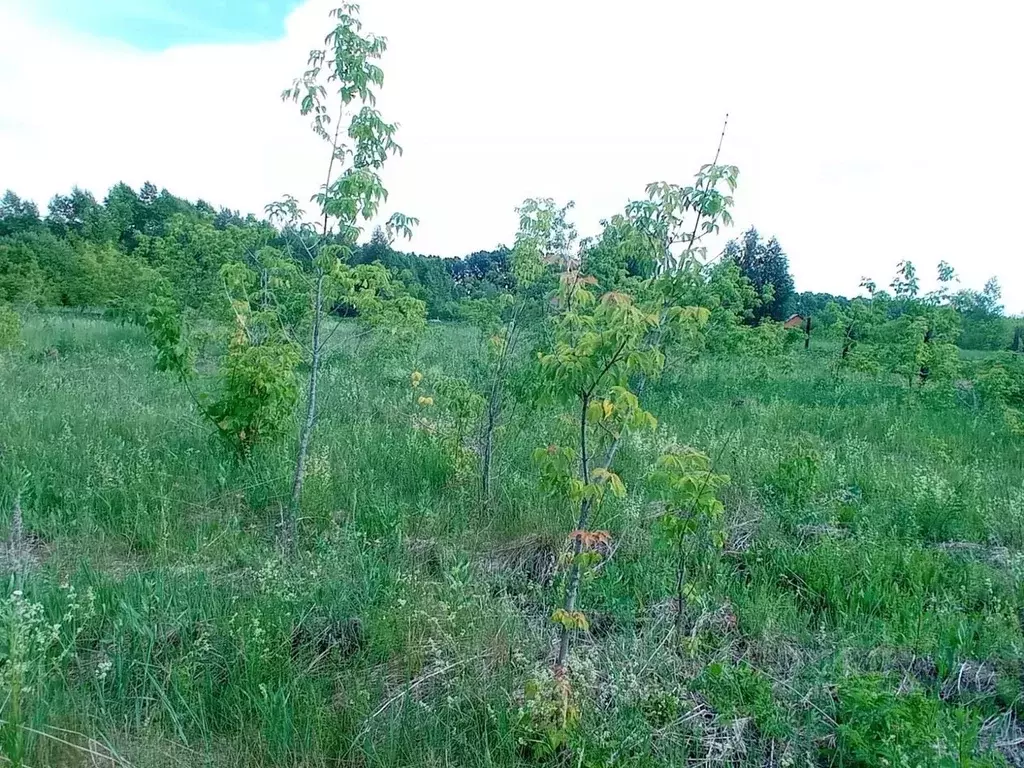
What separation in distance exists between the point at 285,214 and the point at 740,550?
390 cm

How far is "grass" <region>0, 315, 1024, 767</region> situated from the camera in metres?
2.51

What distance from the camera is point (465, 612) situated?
3.26 meters

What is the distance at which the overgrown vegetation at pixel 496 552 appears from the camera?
2.54 meters

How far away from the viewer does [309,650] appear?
3.12 m

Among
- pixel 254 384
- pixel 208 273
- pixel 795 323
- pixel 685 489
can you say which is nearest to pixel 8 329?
pixel 208 273

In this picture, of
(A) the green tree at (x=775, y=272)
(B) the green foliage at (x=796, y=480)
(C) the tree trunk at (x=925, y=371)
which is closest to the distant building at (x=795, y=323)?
(C) the tree trunk at (x=925, y=371)

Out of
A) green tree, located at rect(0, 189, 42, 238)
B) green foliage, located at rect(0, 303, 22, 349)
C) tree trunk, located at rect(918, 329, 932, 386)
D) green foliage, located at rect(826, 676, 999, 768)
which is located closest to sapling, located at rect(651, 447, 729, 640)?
green foliage, located at rect(826, 676, 999, 768)

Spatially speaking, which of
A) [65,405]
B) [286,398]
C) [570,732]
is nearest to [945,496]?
[570,732]

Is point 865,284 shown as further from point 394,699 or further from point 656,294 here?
point 394,699

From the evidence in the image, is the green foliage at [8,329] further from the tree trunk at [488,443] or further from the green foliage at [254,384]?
the tree trunk at [488,443]

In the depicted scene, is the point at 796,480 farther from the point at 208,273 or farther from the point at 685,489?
the point at 208,273

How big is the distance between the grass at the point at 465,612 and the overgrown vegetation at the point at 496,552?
18mm

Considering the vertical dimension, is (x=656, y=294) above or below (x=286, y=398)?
above

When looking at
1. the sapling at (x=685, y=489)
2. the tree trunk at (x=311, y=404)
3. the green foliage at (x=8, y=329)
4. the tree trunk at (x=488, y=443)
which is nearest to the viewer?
the sapling at (x=685, y=489)
